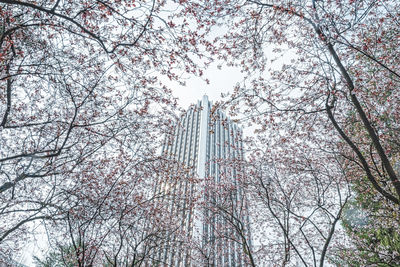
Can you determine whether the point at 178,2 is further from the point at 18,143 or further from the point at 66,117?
the point at 18,143

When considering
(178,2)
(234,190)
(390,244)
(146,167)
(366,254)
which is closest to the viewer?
(178,2)

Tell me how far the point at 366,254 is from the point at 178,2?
13432 millimetres

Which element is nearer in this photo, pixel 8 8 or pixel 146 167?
pixel 8 8

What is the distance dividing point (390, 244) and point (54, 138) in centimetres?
Result: 1312

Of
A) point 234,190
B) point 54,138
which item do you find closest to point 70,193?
point 54,138

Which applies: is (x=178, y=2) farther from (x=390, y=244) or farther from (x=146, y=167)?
(x=390, y=244)

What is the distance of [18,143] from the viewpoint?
6.25 meters

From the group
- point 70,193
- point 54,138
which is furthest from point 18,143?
point 70,193

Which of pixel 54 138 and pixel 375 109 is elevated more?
pixel 375 109

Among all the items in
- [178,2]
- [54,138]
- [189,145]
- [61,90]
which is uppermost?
[189,145]

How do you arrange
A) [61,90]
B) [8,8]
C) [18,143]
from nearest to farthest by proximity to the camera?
[8,8]
[61,90]
[18,143]

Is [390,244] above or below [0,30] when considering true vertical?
below

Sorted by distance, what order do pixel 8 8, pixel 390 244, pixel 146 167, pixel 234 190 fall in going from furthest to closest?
pixel 234 190, pixel 390 244, pixel 146 167, pixel 8 8

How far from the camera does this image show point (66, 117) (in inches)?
237
